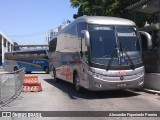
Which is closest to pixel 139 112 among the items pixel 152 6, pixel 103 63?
pixel 103 63

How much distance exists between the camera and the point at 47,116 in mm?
10062

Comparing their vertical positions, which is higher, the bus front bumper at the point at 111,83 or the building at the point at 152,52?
the building at the point at 152,52

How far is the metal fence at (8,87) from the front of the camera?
12570 millimetres

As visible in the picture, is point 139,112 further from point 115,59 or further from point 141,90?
point 141,90

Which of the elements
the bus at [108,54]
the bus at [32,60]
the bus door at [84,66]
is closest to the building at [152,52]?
the bus at [108,54]

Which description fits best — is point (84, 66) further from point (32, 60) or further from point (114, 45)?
point (32, 60)

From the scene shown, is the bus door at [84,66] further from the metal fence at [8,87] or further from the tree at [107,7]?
the tree at [107,7]

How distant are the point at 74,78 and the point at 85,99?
2.93 metres

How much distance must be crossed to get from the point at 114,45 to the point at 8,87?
177 inches

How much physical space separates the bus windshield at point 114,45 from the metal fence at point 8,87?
11.1 ft

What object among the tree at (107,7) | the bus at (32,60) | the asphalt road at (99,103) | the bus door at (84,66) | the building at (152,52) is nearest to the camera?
the asphalt road at (99,103)

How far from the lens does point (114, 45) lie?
1410 cm

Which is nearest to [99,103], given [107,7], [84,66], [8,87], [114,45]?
[84,66]

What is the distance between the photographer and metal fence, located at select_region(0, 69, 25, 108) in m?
12.6
